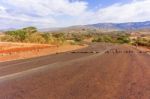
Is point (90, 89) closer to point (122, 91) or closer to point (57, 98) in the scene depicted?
point (122, 91)

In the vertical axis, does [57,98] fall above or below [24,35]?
above

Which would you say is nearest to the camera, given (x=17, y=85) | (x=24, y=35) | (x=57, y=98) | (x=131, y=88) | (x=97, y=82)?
(x=57, y=98)

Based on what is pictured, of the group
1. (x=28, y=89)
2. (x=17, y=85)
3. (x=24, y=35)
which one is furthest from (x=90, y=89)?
(x=24, y=35)

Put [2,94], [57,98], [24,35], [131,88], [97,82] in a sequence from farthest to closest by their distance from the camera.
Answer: [24,35], [97,82], [131,88], [2,94], [57,98]

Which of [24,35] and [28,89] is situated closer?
[28,89]

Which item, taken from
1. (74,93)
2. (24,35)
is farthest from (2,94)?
(24,35)

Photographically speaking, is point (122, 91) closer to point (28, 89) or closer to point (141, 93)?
point (141, 93)

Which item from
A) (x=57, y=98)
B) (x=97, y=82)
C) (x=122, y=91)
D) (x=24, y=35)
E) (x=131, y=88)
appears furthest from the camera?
(x=24, y=35)

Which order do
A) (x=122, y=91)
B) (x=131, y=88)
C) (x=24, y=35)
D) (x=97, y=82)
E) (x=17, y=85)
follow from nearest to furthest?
(x=122, y=91), (x=131, y=88), (x=17, y=85), (x=97, y=82), (x=24, y=35)

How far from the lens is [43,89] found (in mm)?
11867

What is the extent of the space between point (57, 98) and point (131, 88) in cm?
350

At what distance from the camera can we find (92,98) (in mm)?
10039

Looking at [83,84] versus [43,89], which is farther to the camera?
[83,84]

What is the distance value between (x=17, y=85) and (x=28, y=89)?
137 centimetres
